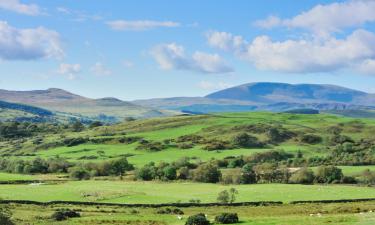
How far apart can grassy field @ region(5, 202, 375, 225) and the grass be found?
10.4m

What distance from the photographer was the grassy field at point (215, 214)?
57.4m

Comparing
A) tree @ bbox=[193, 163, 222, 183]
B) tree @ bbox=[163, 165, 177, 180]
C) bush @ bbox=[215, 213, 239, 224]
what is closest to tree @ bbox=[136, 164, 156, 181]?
tree @ bbox=[163, 165, 177, 180]

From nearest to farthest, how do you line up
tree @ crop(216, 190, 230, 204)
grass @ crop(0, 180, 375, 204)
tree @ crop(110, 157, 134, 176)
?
1. tree @ crop(216, 190, 230, 204)
2. grass @ crop(0, 180, 375, 204)
3. tree @ crop(110, 157, 134, 176)

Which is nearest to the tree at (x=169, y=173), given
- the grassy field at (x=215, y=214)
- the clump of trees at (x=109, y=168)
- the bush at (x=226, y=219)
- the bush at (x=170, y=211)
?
the clump of trees at (x=109, y=168)

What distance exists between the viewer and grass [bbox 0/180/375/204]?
95.9m

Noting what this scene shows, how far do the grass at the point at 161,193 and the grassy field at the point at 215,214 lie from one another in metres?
10.4

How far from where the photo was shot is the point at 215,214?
73.4m

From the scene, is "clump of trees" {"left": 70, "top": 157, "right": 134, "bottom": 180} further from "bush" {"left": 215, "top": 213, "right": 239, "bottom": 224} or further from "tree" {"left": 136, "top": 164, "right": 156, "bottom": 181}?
"bush" {"left": 215, "top": 213, "right": 239, "bottom": 224}

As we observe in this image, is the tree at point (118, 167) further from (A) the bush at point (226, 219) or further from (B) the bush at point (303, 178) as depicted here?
(A) the bush at point (226, 219)

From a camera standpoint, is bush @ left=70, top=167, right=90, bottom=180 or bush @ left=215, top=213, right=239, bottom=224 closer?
bush @ left=215, top=213, right=239, bottom=224

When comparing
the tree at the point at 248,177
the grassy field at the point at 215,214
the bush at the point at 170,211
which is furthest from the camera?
the tree at the point at 248,177

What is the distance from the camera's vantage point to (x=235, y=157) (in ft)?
561

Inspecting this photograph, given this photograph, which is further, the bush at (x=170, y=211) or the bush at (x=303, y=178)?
the bush at (x=303, y=178)

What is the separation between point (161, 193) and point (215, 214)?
33.0 meters
